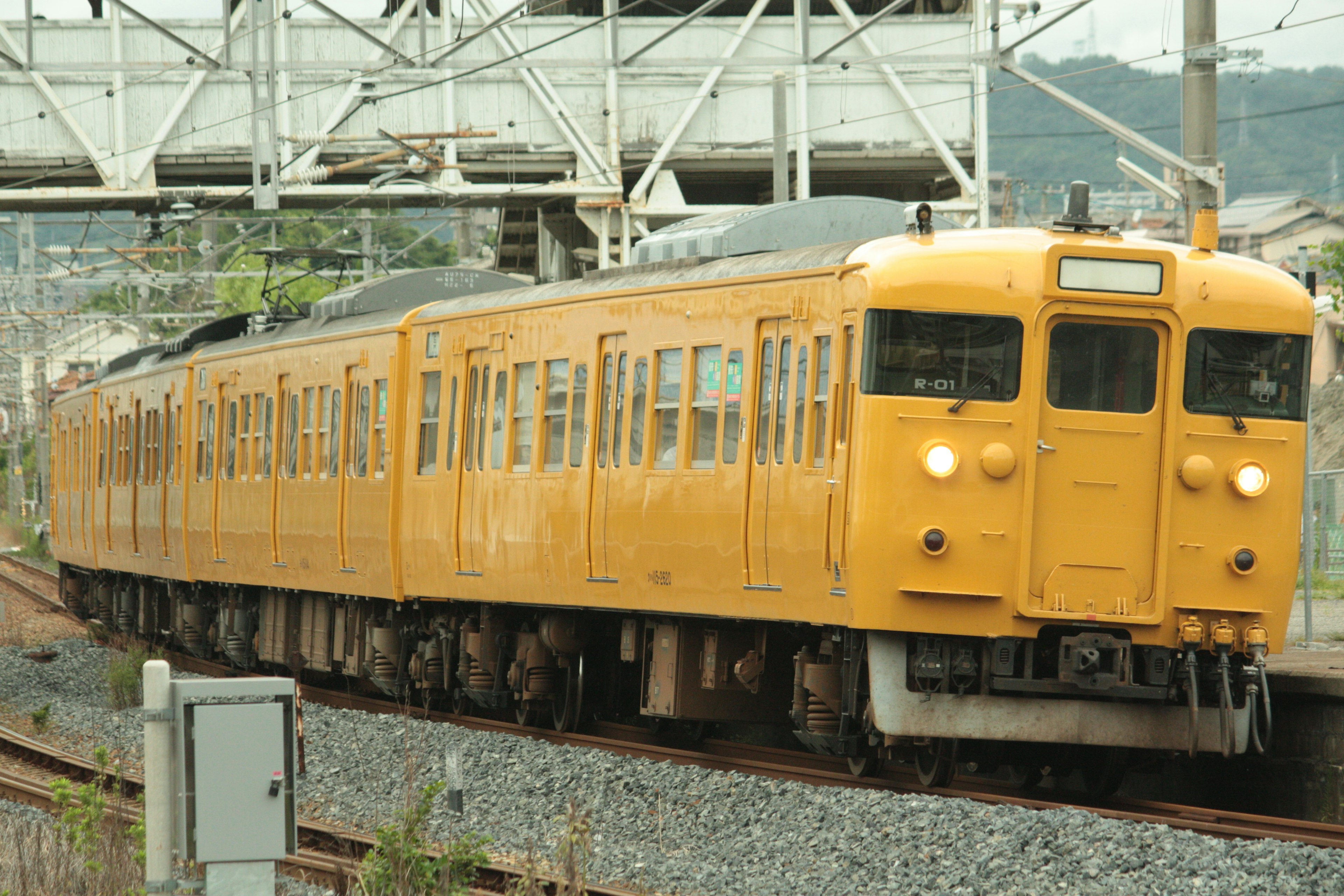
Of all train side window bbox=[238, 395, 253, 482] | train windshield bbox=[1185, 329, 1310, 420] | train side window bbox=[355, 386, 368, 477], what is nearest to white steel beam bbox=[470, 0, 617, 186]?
train side window bbox=[238, 395, 253, 482]

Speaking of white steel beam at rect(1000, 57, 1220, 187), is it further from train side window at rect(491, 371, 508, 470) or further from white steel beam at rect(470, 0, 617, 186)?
white steel beam at rect(470, 0, 617, 186)

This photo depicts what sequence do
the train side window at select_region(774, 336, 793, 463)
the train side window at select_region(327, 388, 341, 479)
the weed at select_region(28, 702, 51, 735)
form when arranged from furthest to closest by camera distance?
1. the train side window at select_region(327, 388, 341, 479)
2. the weed at select_region(28, 702, 51, 735)
3. the train side window at select_region(774, 336, 793, 463)

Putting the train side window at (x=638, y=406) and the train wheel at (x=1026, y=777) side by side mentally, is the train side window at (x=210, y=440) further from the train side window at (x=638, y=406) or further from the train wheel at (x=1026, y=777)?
the train wheel at (x=1026, y=777)

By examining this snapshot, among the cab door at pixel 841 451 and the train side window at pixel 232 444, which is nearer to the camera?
the cab door at pixel 841 451

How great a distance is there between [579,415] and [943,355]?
342cm

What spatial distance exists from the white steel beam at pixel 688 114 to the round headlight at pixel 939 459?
18107mm

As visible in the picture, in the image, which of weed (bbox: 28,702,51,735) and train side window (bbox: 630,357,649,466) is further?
weed (bbox: 28,702,51,735)

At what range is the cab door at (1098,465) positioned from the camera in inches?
363

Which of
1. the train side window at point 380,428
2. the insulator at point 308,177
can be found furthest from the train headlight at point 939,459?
the insulator at point 308,177

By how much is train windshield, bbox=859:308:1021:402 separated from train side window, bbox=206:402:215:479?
11.5 m

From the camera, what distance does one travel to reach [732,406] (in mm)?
10469

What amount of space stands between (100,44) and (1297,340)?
21.9 meters

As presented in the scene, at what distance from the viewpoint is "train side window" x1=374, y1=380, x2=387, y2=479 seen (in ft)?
48.6

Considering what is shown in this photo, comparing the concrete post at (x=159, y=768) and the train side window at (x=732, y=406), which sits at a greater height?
the train side window at (x=732, y=406)
